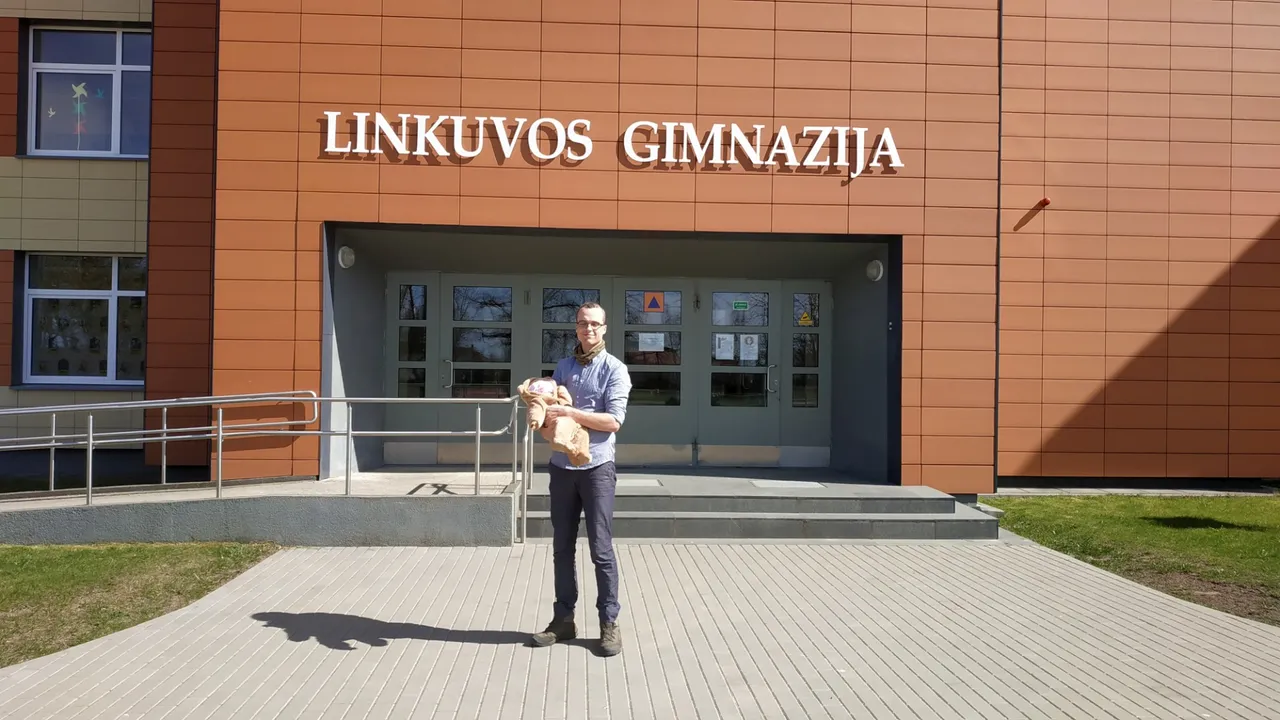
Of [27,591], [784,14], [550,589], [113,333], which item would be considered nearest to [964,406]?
[784,14]

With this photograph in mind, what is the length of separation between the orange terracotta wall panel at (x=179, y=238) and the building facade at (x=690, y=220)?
0.04 m

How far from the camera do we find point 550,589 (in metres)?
5.79

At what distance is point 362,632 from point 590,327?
2.29 m

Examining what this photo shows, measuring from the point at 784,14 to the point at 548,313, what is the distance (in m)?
4.68

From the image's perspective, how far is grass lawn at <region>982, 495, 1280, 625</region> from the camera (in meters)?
6.14

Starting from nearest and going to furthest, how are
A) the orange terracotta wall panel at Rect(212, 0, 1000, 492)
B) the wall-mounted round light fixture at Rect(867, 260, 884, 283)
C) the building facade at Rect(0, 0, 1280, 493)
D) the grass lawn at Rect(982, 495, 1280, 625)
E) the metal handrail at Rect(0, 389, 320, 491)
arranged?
1. the grass lawn at Rect(982, 495, 1280, 625)
2. the metal handrail at Rect(0, 389, 320, 491)
3. the orange terracotta wall panel at Rect(212, 0, 1000, 492)
4. the building facade at Rect(0, 0, 1280, 493)
5. the wall-mounted round light fixture at Rect(867, 260, 884, 283)

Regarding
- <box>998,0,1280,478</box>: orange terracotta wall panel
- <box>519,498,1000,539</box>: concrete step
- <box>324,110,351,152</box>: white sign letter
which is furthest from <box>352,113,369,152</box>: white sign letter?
<box>998,0,1280,478</box>: orange terracotta wall panel

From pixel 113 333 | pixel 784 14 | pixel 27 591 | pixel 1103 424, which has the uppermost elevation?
pixel 784 14

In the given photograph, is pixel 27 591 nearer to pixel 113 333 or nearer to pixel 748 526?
pixel 748 526

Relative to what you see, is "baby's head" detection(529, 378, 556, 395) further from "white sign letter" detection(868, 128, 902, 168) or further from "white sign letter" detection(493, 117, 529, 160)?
"white sign letter" detection(868, 128, 902, 168)

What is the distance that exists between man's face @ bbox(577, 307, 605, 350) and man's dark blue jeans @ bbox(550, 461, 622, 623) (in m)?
0.68

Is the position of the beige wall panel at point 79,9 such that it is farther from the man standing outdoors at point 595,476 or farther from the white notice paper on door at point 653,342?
the man standing outdoors at point 595,476

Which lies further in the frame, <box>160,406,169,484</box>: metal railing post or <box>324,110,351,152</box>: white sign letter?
<box>324,110,351,152</box>: white sign letter

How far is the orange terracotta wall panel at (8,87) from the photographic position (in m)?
11.7
